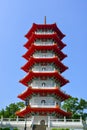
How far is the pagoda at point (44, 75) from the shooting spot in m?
43.7

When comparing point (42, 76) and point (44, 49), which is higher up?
point (44, 49)

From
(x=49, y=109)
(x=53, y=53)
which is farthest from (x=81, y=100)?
(x=49, y=109)

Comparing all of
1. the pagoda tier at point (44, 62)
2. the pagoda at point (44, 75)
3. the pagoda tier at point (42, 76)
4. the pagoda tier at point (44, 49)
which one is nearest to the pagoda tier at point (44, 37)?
the pagoda at point (44, 75)

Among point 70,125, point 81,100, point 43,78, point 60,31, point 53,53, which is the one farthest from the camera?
point 81,100

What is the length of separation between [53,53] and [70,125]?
1577 centimetres

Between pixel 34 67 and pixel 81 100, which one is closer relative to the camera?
pixel 34 67

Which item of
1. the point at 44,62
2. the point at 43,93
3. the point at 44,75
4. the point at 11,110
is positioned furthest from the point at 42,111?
the point at 11,110

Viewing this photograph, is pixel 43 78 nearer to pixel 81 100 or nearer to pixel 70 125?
pixel 70 125

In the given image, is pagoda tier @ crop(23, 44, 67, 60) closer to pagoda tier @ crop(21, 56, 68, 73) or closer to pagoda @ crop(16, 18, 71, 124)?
pagoda @ crop(16, 18, 71, 124)

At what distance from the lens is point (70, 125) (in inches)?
1538

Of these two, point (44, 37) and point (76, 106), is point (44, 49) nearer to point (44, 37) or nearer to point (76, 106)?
point (44, 37)

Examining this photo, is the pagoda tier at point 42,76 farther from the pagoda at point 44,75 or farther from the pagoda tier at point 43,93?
the pagoda tier at point 43,93

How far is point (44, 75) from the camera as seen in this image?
46781mm

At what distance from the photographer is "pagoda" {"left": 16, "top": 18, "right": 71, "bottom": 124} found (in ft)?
143
